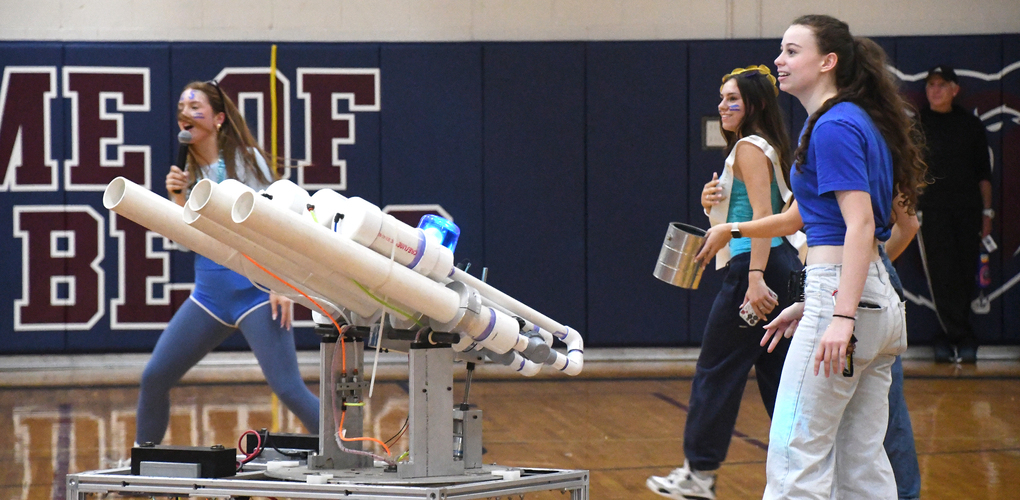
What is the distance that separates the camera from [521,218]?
8.13m

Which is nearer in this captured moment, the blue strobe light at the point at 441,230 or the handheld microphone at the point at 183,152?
the blue strobe light at the point at 441,230

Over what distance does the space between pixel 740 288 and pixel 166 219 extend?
1750 mm

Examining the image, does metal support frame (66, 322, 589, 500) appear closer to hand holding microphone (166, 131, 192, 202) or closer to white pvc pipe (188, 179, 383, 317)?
white pvc pipe (188, 179, 383, 317)

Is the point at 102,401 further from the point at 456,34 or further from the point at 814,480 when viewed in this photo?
the point at 814,480

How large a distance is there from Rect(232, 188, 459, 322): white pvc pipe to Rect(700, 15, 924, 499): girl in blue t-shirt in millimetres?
807

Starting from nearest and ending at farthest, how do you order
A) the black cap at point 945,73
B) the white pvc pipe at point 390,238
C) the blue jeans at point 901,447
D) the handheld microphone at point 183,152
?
the white pvc pipe at point 390,238 → the blue jeans at point 901,447 → the handheld microphone at point 183,152 → the black cap at point 945,73

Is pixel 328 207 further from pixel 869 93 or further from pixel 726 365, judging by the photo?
pixel 726 365

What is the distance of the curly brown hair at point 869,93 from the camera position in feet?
8.34

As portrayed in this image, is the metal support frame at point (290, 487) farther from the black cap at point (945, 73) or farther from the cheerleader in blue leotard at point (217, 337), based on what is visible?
the black cap at point (945, 73)

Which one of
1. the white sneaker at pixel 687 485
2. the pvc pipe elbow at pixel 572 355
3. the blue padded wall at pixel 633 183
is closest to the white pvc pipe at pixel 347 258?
the pvc pipe elbow at pixel 572 355

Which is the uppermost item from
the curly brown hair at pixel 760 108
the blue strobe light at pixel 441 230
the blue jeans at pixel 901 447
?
the curly brown hair at pixel 760 108

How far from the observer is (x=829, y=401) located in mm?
2473

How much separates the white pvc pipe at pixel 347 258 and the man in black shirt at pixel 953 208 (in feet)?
20.1

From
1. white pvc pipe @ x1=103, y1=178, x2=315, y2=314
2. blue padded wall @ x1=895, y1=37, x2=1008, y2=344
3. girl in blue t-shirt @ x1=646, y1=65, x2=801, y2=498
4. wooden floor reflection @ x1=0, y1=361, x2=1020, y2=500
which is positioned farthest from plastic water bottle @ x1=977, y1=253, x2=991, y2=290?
white pvc pipe @ x1=103, y1=178, x2=315, y2=314
